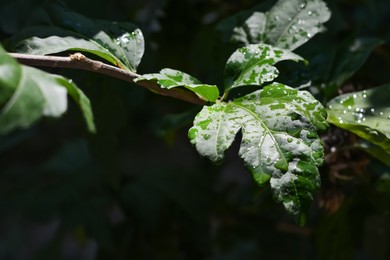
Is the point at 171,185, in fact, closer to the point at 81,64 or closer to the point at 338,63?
the point at 338,63

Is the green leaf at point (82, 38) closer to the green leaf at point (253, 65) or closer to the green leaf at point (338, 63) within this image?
the green leaf at point (253, 65)

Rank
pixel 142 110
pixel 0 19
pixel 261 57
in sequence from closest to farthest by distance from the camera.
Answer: pixel 261 57 < pixel 0 19 < pixel 142 110

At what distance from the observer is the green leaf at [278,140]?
707mm

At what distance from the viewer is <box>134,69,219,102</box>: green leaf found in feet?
2.49

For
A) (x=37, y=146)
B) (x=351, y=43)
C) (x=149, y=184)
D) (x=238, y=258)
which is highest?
(x=351, y=43)

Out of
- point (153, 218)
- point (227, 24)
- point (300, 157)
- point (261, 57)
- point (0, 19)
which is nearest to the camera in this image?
point (300, 157)

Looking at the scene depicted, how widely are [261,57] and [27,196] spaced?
2.95ft

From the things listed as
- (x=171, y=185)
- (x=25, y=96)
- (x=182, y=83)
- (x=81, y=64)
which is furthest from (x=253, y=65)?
(x=171, y=185)

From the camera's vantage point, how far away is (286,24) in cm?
93

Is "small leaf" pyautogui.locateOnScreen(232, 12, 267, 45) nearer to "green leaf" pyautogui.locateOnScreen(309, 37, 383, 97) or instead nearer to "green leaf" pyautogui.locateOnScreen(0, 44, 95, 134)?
"green leaf" pyautogui.locateOnScreen(309, 37, 383, 97)

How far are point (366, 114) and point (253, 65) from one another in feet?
0.51

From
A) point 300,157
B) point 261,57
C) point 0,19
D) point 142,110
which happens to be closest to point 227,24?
point 261,57

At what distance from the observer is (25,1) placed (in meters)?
1.29

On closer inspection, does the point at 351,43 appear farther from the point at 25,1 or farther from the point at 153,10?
the point at 25,1
